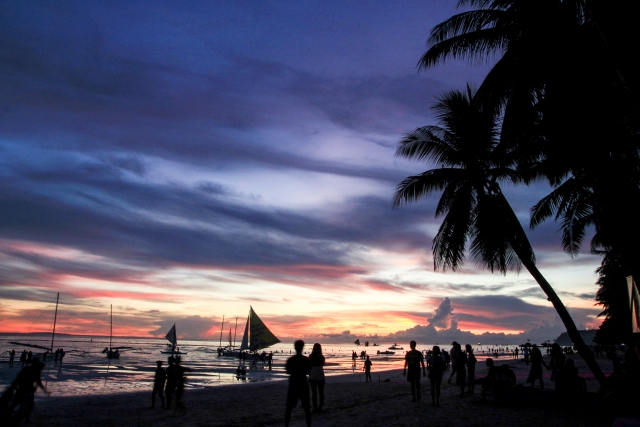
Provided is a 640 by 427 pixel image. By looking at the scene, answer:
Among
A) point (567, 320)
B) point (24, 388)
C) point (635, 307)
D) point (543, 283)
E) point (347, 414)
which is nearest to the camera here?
point (635, 307)

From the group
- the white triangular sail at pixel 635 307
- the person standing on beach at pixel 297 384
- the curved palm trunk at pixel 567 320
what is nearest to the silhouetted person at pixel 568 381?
the curved palm trunk at pixel 567 320

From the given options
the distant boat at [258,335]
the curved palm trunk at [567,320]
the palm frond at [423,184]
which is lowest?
the distant boat at [258,335]

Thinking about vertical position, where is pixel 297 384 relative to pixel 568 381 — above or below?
above

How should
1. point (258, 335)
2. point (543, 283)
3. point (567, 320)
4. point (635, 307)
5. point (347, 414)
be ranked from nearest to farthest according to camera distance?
point (635, 307) → point (347, 414) → point (567, 320) → point (543, 283) → point (258, 335)

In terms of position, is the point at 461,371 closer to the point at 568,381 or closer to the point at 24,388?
the point at 568,381

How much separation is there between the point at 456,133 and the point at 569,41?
6761mm

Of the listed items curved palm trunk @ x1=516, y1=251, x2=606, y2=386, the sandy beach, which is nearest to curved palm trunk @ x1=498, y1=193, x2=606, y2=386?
curved palm trunk @ x1=516, y1=251, x2=606, y2=386

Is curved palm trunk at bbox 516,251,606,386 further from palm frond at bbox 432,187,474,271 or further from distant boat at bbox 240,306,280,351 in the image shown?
distant boat at bbox 240,306,280,351

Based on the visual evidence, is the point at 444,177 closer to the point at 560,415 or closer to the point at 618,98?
the point at 618,98

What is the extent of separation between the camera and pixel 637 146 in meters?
12.0

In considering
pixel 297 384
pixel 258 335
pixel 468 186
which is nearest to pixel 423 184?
pixel 468 186

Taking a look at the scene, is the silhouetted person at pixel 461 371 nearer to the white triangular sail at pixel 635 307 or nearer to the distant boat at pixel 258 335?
the white triangular sail at pixel 635 307

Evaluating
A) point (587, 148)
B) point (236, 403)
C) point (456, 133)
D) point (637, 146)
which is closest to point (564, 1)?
point (587, 148)

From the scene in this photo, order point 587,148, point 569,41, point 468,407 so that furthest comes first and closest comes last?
point 468,407 → point 569,41 → point 587,148
